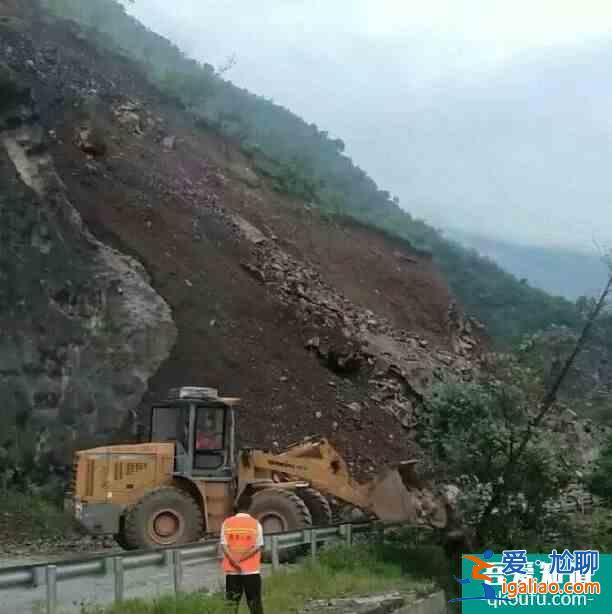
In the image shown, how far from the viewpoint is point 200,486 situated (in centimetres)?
1608

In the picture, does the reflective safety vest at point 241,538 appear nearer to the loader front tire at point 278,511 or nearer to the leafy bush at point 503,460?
the loader front tire at point 278,511

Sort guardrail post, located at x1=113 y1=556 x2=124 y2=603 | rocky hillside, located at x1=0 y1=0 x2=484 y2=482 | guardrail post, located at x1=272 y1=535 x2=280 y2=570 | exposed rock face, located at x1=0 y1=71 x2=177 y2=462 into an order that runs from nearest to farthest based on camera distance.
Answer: guardrail post, located at x1=113 y1=556 x2=124 y2=603, guardrail post, located at x1=272 y1=535 x2=280 y2=570, exposed rock face, located at x1=0 y1=71 x2=177 y2=462, rocky hillside, located at x1=0 y1=0 x2=484 y2=482

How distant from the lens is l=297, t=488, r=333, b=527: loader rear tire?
656 inches

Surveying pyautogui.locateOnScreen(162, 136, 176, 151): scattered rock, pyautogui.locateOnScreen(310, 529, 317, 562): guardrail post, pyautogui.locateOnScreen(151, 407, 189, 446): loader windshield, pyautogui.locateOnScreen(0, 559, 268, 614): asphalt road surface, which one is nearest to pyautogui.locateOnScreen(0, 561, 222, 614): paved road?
pyautogui.locateOnScreen(0, 559, 268, 614): asphalt road surface

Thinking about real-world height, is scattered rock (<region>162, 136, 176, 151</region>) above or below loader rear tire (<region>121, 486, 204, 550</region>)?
above

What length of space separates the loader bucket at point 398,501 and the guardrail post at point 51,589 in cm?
827

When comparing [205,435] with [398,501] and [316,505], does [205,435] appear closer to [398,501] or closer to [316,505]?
[316,505]

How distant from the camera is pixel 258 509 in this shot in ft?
51.7

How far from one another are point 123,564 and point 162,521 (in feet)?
20.5

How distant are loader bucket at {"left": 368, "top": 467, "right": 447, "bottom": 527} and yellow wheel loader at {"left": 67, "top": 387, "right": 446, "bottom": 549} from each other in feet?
0.05

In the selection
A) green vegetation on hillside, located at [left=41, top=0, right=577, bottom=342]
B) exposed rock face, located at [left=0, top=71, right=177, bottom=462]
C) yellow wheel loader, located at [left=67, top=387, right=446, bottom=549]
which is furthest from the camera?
green vegetation on hillside, located at [left=41, top=0, right=577, bottom=342]

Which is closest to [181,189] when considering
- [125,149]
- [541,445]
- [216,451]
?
[125,149]

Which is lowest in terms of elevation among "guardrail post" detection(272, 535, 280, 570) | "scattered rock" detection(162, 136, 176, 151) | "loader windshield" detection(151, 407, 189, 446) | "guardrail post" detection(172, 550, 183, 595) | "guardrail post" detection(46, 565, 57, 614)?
"guardrail post" detection(272, 535, 280, 570)

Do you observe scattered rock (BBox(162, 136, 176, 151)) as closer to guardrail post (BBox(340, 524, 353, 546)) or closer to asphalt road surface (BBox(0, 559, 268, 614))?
guardrail post (BBox(340, 524, 353, 546))
